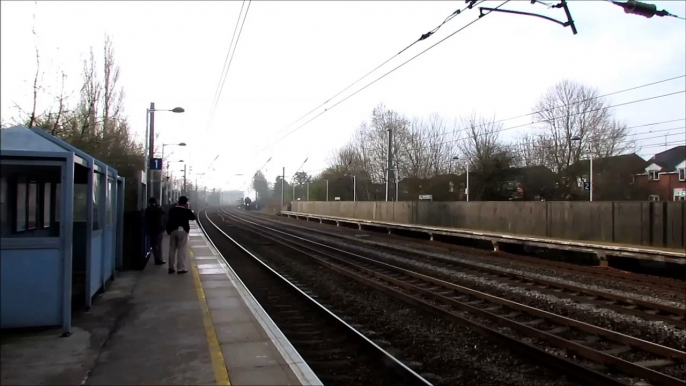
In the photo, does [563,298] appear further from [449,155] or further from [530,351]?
[449,155]

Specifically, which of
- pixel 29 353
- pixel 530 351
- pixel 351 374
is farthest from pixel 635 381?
pixel 29 353

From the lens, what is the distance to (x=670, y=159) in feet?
175

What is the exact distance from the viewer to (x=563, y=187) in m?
A: 41.5

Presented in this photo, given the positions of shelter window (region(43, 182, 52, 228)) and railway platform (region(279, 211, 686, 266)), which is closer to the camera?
shelter window (region(43, 182, 52, 228))

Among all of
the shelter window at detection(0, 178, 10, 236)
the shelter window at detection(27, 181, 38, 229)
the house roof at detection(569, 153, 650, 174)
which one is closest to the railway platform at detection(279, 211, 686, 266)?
the shelter window at detection(27, 181, 38, 229)

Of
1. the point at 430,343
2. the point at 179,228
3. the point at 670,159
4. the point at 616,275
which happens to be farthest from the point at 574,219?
the point at 670,159

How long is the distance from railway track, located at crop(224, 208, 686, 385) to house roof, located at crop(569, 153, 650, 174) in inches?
1303

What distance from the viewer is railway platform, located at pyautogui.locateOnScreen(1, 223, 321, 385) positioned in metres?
4.85

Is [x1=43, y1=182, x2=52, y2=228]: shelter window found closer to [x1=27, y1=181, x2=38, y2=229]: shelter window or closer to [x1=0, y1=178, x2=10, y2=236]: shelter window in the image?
[x1=27, y1=181, x2=38, y2=229]: shelter window

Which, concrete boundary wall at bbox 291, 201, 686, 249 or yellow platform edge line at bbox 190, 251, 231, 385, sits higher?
concrete boundary wall at bbox 291, 201, 686, 249

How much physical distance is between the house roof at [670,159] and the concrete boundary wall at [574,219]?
104 ft

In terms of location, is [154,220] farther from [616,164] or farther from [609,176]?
[616,164]

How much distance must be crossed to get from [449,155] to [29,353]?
169 ft

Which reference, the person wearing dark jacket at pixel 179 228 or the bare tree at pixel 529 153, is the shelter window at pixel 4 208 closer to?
the person wearing dark jacket at pixel 179 228
